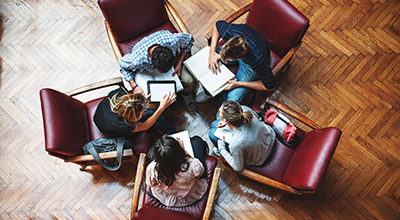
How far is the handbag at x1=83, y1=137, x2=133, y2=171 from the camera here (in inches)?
80.0

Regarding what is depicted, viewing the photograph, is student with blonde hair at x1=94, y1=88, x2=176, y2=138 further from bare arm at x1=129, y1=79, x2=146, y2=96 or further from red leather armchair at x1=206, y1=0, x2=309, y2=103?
red leather armchair at x1=206, y1=0, x2=309, y2=103

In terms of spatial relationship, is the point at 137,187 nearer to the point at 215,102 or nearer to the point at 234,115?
the point at 234,115

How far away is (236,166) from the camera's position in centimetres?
193

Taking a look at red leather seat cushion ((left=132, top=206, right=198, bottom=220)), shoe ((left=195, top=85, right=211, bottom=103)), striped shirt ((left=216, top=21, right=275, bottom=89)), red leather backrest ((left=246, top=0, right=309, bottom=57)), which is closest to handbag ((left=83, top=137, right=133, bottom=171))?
red leather seat cushion ((left=132, top=206, right=198, bottom=220))

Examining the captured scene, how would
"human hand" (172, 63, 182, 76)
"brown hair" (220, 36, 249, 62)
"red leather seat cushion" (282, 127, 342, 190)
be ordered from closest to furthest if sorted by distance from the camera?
"red leather seat cushion" (282, 127, 342, 190) → "brown hair" (220, 36, 249, 62) → "human hand" (172, 63, 182, 76)

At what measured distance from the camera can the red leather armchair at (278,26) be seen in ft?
6.77

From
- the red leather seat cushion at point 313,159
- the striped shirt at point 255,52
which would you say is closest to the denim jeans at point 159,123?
the striped shirt at point 255,52

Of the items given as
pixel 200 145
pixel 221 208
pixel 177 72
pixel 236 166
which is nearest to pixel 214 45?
pixel 177 72

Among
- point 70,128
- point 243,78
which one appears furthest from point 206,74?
point 70,128

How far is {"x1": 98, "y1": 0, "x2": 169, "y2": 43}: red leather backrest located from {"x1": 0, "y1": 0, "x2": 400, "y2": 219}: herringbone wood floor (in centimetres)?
66

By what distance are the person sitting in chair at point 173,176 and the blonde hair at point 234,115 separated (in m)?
0.42

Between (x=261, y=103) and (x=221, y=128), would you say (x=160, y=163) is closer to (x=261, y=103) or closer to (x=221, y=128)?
(x=221, y=128)

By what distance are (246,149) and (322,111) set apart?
1.38 m

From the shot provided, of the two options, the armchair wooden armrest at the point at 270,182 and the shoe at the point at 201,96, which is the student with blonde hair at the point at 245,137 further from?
the shoe at the point at 201,96
